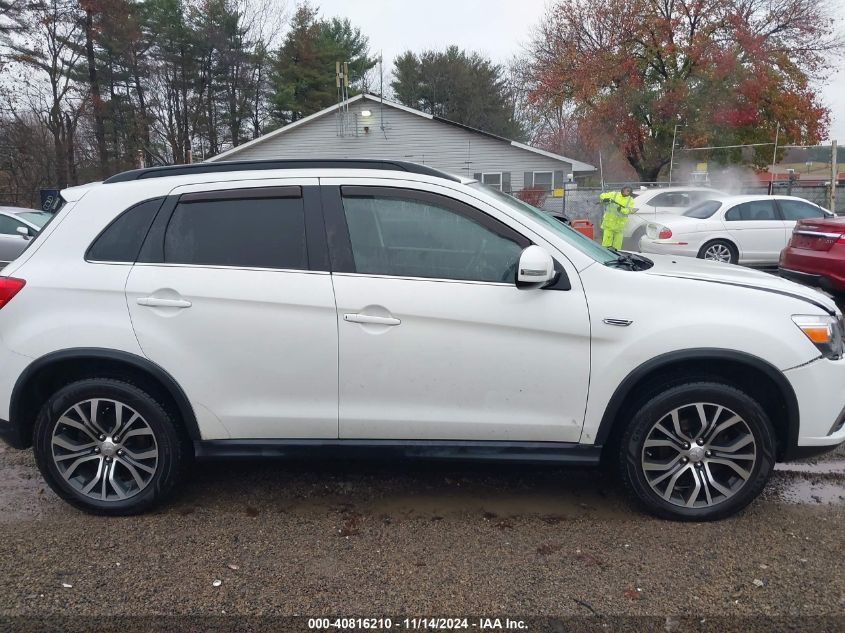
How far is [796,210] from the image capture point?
41.7 feet

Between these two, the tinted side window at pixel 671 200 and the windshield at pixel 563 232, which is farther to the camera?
the tinted side window at pixel 671 200

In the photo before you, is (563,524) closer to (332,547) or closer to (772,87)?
(332,547)

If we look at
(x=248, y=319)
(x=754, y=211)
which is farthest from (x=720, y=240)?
(x=248, y=319)

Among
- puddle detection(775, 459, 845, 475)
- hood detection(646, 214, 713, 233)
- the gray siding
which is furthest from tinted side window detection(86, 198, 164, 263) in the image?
the gray siding

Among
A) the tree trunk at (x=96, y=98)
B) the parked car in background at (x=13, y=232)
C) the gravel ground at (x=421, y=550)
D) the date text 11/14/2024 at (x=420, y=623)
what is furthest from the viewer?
the tree trunk at (x=96, y=98)

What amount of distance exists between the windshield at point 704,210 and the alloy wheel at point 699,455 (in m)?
10.2

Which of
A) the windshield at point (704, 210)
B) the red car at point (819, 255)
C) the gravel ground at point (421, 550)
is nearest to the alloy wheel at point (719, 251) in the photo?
the windshield at point (704, 210)

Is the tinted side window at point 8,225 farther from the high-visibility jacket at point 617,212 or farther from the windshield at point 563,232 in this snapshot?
the windshield at point 563,232

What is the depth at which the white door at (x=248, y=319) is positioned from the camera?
11.2 feet

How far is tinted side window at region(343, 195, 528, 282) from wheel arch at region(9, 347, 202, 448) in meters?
1.18

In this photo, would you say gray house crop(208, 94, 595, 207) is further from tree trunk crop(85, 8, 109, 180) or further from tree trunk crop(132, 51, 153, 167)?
tree trunk crop(132, 51, 153, 167)

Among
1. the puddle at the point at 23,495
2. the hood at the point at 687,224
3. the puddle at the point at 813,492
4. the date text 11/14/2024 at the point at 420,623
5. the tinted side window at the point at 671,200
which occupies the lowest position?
the date text 11/14/2024 at the point at 420,623

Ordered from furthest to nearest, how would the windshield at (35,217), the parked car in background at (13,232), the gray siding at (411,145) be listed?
the gray siding at (411,145)
the windshield at (35,217)
the parked car in background at (13,232)

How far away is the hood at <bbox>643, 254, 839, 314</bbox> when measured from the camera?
11.5 ft
